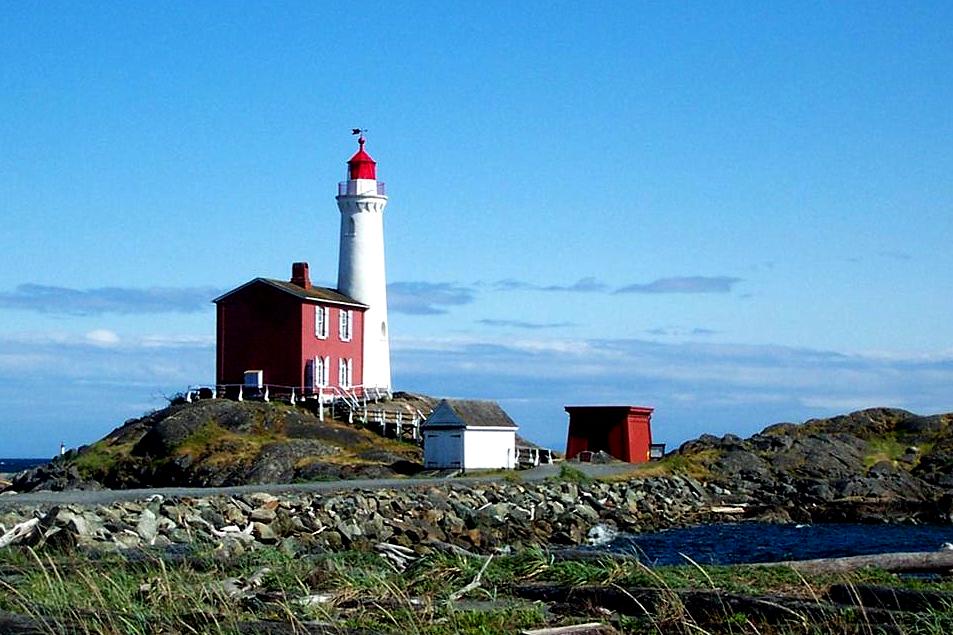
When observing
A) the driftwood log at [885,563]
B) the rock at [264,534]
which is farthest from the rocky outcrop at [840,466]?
the driftwood log at [885,563]

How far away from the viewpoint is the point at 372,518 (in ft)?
83.7

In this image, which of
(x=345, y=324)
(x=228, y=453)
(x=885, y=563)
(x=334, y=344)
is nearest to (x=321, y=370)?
(x=334, y=344)

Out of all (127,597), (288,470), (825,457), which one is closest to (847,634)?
(127,597)

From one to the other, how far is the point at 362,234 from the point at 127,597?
133 feet

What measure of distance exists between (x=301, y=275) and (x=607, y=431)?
13527 millimetres

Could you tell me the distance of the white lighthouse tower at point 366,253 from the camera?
50469 mm

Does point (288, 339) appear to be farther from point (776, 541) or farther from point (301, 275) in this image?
point (776, 541)

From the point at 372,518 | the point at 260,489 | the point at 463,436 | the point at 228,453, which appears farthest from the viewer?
the point at 228,453

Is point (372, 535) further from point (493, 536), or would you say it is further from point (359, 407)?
point (359, 407)

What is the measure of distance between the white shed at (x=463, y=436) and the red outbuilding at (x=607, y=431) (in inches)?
317

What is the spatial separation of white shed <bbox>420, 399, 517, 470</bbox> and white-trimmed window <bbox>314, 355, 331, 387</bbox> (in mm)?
10339

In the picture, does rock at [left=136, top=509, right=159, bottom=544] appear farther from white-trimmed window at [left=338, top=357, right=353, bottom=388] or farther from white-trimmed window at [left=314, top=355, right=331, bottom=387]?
white-trimmed window at [left=338, top=357, right=353, bottom=388]

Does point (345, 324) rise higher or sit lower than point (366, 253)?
lower

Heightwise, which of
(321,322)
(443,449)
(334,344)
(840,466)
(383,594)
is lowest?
(383,594)
